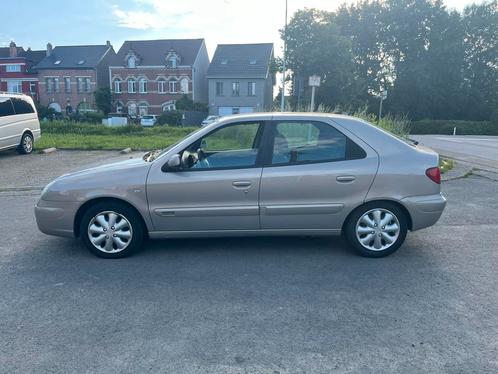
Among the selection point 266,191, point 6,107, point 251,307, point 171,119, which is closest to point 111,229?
point 266,191

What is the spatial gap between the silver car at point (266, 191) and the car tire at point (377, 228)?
0.01m

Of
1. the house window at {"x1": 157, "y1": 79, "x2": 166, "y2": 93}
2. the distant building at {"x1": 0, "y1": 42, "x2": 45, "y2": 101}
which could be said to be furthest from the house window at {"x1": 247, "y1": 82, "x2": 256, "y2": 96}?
the distant building at {"x1": 0, "y1": 42, "x2": 45, "y2": 101}

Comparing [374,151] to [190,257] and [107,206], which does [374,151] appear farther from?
[107,206]

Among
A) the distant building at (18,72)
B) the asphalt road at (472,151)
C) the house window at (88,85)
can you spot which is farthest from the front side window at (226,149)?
the distant building at (18,72)

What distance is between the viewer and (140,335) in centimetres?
309

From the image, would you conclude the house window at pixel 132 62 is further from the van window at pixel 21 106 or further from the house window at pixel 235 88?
the van window at pixel 21 106

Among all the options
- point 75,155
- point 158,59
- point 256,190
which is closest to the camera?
point 256,190

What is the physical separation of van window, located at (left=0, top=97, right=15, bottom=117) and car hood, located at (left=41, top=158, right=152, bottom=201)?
1015 centimetres

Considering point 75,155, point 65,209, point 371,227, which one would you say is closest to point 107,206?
point 65,209

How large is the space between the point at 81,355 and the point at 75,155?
1256cm

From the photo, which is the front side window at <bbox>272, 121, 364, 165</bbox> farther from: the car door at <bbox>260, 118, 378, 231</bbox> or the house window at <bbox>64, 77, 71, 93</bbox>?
the house window at <bbox>64, 77, 71, 93</bbox>

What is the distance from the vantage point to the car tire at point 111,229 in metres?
4.59

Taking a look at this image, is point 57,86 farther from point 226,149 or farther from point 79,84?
point 226,149

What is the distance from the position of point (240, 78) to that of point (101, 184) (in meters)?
45.9
